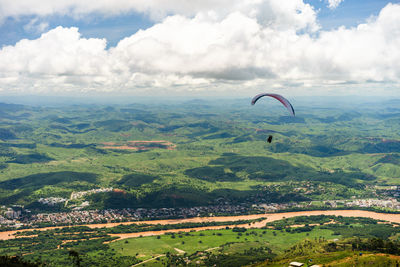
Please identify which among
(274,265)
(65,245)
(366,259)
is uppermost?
(366,259)

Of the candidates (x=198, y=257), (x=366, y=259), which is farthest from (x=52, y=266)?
(x=366, y=259)

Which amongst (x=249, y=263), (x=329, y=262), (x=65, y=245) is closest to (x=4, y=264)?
A: (x=65, y=245)

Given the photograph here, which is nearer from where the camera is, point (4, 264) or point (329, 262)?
point (4, 264)

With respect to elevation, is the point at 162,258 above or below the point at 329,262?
below

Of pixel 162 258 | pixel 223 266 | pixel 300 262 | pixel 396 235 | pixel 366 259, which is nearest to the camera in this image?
pixel 366 259

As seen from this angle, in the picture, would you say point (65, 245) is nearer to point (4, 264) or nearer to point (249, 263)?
point (4, 264)

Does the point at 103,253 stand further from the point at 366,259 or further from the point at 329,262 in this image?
the point at 366,259

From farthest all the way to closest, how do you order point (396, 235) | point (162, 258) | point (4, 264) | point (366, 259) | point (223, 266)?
point (396, 235) < point (162, 258) < point (223, 266) < point (366, 259) < point (4, 264)

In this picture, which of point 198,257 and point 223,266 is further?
point 198,257

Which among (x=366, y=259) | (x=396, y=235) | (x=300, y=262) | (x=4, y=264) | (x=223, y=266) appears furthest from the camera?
(x=396, y=235)
